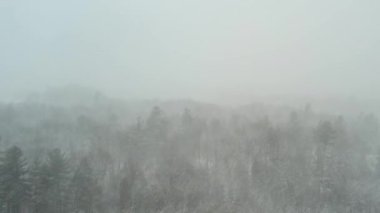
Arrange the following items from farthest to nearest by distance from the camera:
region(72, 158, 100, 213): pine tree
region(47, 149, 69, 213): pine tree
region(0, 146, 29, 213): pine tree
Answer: region(72, 158, 100, 213): pine tree < region(47, 149, 69, 213): pine tree < region(0, 146, 29, 213): pine tree

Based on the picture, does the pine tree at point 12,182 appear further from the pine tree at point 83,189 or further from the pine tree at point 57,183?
the pine tree at point 83,189

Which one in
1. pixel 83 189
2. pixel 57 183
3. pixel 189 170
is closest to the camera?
pixel 57 183

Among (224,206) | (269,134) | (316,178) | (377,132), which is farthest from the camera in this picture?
(377,132)

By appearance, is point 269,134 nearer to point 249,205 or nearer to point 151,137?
point 249,205

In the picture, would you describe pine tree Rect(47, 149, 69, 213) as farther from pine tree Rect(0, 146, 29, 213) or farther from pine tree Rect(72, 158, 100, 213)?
pine tree Rect(0, 146, 29, 213)

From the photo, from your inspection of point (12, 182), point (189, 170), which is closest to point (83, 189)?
point (12, 182)

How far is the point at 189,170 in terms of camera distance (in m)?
48.1

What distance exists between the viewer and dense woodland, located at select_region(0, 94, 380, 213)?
32219mm

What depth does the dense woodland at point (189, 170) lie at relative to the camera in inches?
1268

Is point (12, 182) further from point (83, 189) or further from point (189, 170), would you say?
point (189, 170)

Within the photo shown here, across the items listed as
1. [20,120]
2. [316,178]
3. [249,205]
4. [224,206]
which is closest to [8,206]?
[224,206]

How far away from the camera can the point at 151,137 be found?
53406mm

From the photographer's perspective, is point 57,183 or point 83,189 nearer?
point 57,183

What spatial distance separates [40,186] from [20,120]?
5965 cm
